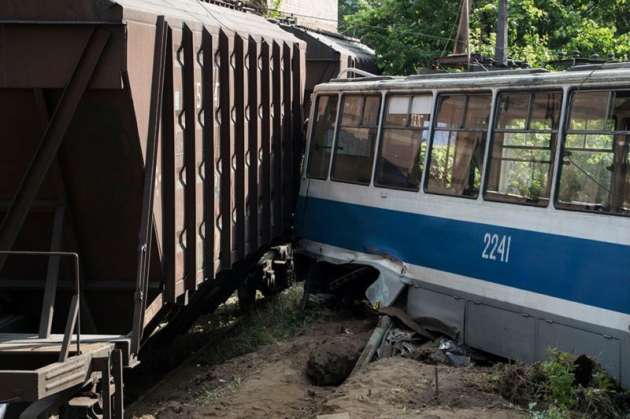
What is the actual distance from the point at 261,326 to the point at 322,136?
2.55m

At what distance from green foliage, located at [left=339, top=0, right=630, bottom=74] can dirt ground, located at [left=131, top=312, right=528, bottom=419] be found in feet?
29.1

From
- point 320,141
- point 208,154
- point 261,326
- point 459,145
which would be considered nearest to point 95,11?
point 208,154

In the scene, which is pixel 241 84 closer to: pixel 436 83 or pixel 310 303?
pixel 436 83

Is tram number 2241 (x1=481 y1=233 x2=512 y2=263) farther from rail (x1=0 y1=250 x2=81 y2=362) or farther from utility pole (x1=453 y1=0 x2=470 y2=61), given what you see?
utility pole (x1=453 y1=0 x2=470 y2=61)

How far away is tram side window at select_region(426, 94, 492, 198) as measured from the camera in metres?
8.71

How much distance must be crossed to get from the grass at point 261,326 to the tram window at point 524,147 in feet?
11.2

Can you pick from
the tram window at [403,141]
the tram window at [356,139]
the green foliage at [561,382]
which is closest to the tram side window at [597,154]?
the green foliage at [561,382]

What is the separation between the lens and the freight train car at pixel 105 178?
6.05 metres

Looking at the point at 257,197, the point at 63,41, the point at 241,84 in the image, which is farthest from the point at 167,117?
the point at 257,197

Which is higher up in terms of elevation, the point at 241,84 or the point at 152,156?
the point at 241,84

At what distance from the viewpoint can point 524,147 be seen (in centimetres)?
819

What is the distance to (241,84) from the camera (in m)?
9.03

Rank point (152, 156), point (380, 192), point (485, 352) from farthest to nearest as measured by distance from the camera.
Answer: point (380, 192) < point (485, 352) < point (152, 156)

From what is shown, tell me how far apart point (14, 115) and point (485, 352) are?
492 centimetres
